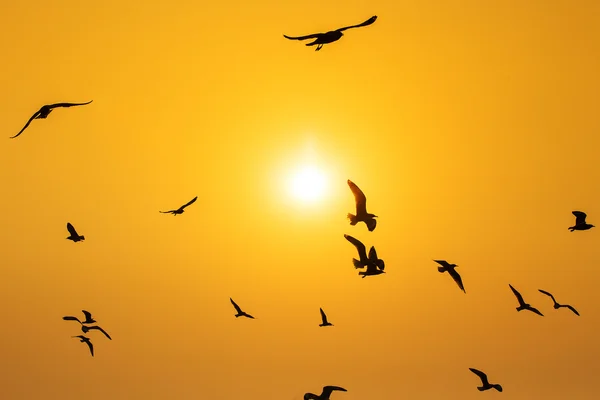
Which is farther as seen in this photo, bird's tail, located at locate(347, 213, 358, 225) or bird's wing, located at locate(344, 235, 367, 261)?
bird's wing, located at locate(344, 235, 367, 261)

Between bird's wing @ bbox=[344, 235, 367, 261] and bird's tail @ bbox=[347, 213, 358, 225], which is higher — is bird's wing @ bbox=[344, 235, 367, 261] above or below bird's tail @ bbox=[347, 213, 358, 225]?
below

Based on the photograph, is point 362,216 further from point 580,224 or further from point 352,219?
point 580,224

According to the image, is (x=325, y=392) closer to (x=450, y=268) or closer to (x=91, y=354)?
(x=450, y=268)

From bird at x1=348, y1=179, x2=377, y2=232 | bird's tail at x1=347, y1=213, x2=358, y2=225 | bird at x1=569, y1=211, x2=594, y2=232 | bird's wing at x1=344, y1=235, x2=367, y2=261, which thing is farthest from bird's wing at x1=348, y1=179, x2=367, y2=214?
bird at x1=569, y1=211, x2=594, y2=232

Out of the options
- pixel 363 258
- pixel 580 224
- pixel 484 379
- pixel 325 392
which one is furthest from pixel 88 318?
pixel 580 224

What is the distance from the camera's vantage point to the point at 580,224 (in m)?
23.0

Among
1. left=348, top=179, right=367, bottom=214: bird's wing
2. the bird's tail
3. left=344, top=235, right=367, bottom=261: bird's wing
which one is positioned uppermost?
left=348, top=179, right=367, bottom=214: bird's wing

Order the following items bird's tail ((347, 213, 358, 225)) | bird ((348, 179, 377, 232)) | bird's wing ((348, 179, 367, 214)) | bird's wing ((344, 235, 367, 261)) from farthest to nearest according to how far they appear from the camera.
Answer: bird's wing ((344, 235, 367, 261)), bird's tail ((347, 213, 358, 225)), bird ((348, 179, 377, 232)), bird's wing ((348, 179, 367, 214))

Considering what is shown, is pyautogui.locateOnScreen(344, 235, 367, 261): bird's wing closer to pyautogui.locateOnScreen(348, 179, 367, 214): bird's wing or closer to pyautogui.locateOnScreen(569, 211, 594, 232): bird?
pyautogui.locateOnScreen(348, 179, 367, 214): bird's wing

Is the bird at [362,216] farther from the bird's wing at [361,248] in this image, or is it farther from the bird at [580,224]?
the bird at [580,224]

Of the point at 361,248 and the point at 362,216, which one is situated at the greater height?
the point at 362,216

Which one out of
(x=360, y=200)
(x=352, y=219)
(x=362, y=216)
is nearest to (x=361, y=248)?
(x=352, y=219)

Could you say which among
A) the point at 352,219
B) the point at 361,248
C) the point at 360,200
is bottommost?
the point at 361,248

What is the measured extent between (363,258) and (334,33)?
5736 mm
